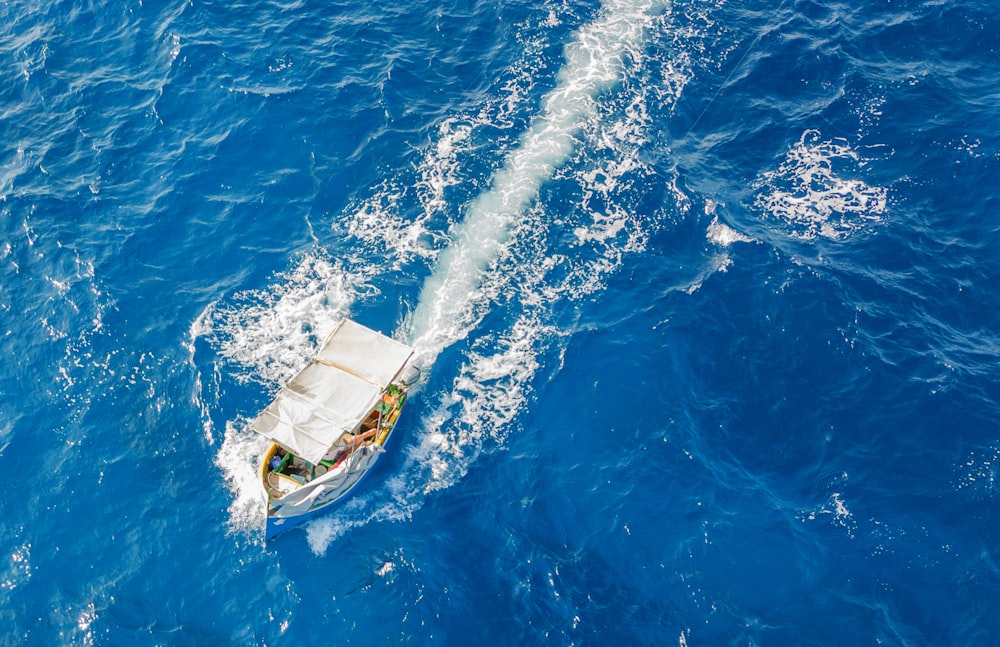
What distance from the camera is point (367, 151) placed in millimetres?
79562

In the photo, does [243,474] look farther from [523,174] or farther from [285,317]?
[523,174]

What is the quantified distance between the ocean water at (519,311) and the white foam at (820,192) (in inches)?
14.5

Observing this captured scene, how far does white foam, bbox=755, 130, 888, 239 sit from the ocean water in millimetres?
368

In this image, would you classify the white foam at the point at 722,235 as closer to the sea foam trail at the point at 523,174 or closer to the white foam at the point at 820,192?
the white foam at the point at 820,192

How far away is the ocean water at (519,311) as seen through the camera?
5759 centimetres

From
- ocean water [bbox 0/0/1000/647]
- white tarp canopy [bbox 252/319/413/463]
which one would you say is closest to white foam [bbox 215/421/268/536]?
ocean water [bbox 0/0/1000/647]

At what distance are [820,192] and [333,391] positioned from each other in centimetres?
4943

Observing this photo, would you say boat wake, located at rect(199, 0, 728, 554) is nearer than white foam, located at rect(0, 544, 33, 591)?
No

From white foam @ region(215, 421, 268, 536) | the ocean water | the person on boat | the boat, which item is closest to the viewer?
the ocean water

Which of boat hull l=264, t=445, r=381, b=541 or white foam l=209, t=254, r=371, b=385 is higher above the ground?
white foam l=209, t=254, r=371, b=385

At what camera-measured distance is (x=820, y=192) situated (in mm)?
74688

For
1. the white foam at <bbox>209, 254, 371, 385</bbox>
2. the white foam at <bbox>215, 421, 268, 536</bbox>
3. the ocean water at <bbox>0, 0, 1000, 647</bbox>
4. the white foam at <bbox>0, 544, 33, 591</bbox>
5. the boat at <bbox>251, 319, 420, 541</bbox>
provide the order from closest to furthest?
the ocean water at <bbox>0, 0, 1000, 647</bbox> → the white foam at <bbox>0, 544, 33, 591</bbox> → the boat at <bbox>251, 319, 420, 541</bbox> → the white foam at <bbox>215, 421, 268, 536</bbox> → the white foam at <bbox>209, 254, 371, 385</bbox>

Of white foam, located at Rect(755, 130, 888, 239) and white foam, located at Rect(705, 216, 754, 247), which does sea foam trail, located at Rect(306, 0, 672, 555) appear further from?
white foam, located at Rect(755, 130, 888, 239)

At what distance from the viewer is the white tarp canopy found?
59.9 metres
